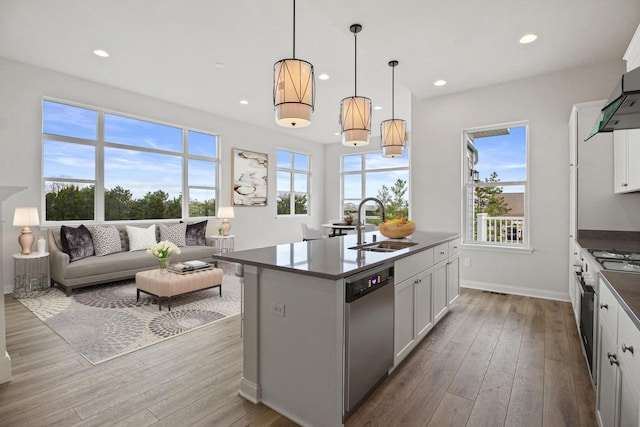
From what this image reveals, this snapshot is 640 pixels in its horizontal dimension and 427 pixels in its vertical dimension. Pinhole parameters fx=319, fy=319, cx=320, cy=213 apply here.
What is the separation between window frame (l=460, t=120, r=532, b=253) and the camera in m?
4.30

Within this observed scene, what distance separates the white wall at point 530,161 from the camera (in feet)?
13.3

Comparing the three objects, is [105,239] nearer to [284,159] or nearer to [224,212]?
[224,212]

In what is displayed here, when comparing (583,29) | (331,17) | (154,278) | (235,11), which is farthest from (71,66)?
(583,29)

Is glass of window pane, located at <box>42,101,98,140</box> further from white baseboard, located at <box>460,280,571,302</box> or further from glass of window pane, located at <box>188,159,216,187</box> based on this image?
white baseboard, located at <box>460,280,571,302</box>

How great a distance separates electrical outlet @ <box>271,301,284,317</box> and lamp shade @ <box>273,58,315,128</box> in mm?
1275

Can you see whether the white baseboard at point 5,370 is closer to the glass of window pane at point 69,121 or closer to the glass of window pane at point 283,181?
the glass of window pane at point 69,121

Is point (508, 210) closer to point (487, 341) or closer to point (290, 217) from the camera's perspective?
point (487, 341)

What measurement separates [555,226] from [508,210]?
2.13 ft

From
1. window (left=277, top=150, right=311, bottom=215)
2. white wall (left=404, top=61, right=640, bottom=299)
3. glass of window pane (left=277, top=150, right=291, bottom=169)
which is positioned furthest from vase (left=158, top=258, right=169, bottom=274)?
glass of window pane (left=277, top=150, right=291, bottom=169)

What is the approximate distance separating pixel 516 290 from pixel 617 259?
2548mm

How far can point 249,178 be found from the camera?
24.4 feet

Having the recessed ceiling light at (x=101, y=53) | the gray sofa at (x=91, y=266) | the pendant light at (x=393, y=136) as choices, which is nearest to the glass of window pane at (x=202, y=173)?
the gray sofa at (x=91, y=266)

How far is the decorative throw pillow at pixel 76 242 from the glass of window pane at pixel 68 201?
0.49 m

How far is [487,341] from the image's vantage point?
2818mm
